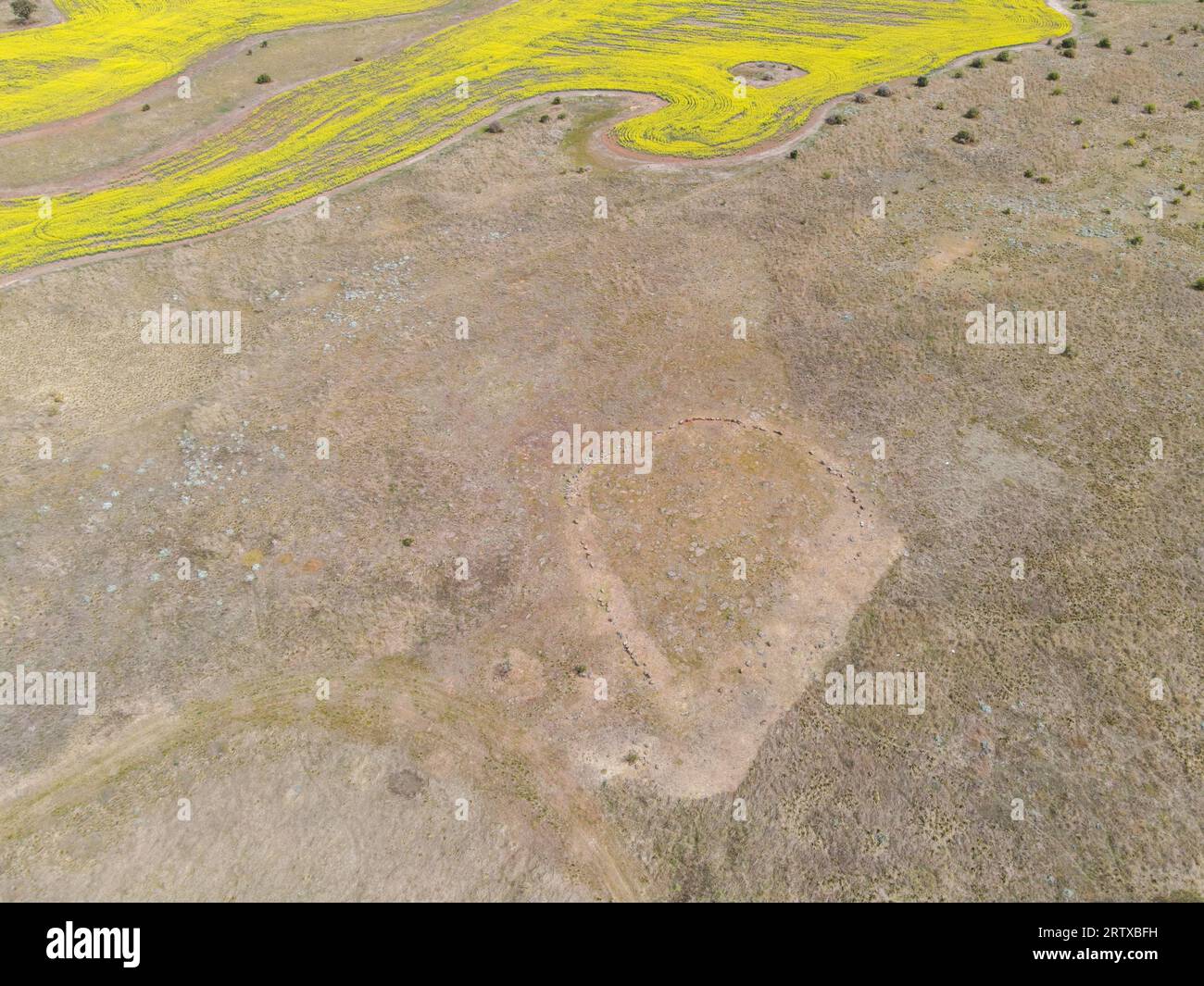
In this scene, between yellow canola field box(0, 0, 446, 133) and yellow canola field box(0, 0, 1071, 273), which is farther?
yellow canola field box(0, 0, 446, 133)

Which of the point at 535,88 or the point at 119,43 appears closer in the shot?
the point at 535,88

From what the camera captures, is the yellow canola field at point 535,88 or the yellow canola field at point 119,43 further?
the yellow canola field at point 119,43

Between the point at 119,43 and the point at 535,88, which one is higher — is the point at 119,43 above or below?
above
